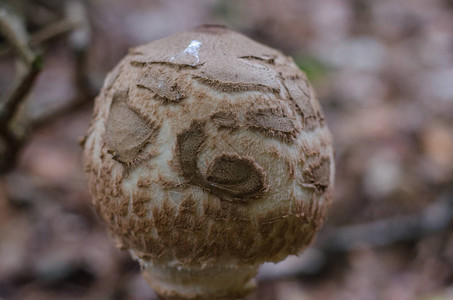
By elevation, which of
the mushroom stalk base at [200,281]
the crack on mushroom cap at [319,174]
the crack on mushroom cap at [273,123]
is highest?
the crack on mushroom cap at [273,123]

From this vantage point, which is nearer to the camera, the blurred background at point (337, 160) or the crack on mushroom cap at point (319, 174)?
the crack on mushroom cap at point (319, 174)

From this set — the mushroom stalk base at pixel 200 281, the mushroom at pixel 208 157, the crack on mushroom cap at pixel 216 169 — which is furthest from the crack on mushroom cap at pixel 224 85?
the mushroom stalk base at pixel 200 281

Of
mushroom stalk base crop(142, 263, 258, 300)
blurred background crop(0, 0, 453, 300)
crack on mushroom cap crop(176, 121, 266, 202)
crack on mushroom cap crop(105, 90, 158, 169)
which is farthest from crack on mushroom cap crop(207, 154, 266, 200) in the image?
blurred background crop(0, 0, 453, 300)

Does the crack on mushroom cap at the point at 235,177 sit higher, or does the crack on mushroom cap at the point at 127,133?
the crack on mushroom cap at the point at 127,133

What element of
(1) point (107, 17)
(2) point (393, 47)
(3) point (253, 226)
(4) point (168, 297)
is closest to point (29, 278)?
(4) point (168, 297)

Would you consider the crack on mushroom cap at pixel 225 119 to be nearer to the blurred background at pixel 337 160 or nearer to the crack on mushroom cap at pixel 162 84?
the crack on mushroom cap at pixel 162 84

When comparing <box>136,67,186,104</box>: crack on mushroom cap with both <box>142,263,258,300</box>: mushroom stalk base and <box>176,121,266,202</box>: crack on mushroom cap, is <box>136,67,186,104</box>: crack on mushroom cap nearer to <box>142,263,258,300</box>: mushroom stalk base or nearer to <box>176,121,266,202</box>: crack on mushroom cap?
<box>176,121,266,202</box>: crack on mushroom cap
